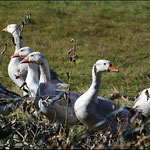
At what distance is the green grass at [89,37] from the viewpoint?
8.15 metres

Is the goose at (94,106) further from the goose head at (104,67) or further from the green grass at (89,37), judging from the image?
the green grass at (89,37)

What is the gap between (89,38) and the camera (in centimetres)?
1245

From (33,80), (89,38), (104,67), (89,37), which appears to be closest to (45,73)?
(33,80)

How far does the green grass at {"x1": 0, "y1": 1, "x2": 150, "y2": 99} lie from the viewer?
8148 mm

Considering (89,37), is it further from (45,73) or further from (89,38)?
(45,73)

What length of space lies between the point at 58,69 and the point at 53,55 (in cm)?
127

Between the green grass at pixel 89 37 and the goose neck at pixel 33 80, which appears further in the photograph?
the green grass at pixel 89 37

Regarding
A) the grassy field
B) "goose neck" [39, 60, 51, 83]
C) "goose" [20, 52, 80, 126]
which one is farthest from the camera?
the grassy field

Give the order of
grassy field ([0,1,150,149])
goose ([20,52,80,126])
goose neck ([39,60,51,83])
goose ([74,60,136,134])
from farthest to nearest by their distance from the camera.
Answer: grassy field ([0,1,150,149]) < goose neck ([39,60,51,83]) < goose ([20,52,80,126]) < goose ([74,60,136,134])

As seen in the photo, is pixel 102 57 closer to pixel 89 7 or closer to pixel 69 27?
pixel 69 27

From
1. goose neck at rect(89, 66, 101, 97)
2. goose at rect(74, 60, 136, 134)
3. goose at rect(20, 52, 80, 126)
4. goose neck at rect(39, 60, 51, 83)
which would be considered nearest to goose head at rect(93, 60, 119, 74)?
goose at rect(74, 60, 136, 134)

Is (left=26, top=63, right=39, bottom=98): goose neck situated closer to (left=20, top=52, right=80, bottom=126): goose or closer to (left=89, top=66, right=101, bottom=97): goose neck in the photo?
(left=20, top=52, right=80, bottom=126): goose

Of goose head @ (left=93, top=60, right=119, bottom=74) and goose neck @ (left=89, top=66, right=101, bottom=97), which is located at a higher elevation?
goose head @ (left=93, top=60, right=119, bottom=74)

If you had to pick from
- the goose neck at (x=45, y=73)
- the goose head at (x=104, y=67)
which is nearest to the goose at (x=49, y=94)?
the goose neck at (x=45, y=73)
